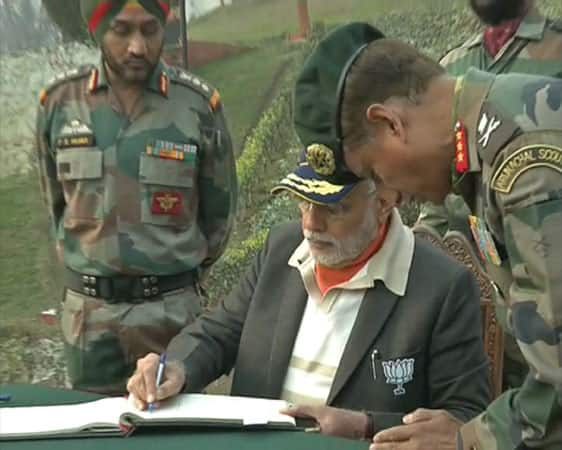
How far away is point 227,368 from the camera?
236 cm

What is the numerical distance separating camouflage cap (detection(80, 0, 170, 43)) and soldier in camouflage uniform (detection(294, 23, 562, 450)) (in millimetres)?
1251

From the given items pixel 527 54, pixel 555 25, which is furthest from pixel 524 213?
pixel 555 25

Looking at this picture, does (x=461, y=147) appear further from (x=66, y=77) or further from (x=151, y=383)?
(x=66, y=77)

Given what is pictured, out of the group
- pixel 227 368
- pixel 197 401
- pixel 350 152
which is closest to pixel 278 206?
pixel 227 368

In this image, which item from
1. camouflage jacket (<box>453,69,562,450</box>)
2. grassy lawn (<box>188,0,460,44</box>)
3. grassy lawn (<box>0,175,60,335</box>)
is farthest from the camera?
grassy lawn (<box>188,0,460,44</box>)

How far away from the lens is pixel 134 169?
9.30ft

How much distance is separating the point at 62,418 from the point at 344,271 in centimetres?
70

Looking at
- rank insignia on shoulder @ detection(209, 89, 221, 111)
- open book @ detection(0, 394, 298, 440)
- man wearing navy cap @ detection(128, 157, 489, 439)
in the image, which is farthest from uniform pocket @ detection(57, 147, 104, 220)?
open book @ detection(0, 394, 298, 440)

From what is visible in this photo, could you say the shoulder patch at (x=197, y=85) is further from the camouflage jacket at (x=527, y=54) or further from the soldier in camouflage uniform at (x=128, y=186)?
the camouflage jacket at (x=527, y=54)

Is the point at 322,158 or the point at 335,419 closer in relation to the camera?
the point at 322,158

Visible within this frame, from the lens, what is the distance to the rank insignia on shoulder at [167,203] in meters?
2.84

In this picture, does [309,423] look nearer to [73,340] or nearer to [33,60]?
[73,340]

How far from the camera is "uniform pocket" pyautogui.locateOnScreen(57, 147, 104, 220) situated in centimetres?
282

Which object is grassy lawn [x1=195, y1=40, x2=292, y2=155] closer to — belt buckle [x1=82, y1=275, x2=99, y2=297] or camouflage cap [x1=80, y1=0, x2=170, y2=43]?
camouflage cap [x1=80, y1=0, x2=170, y2=43]
